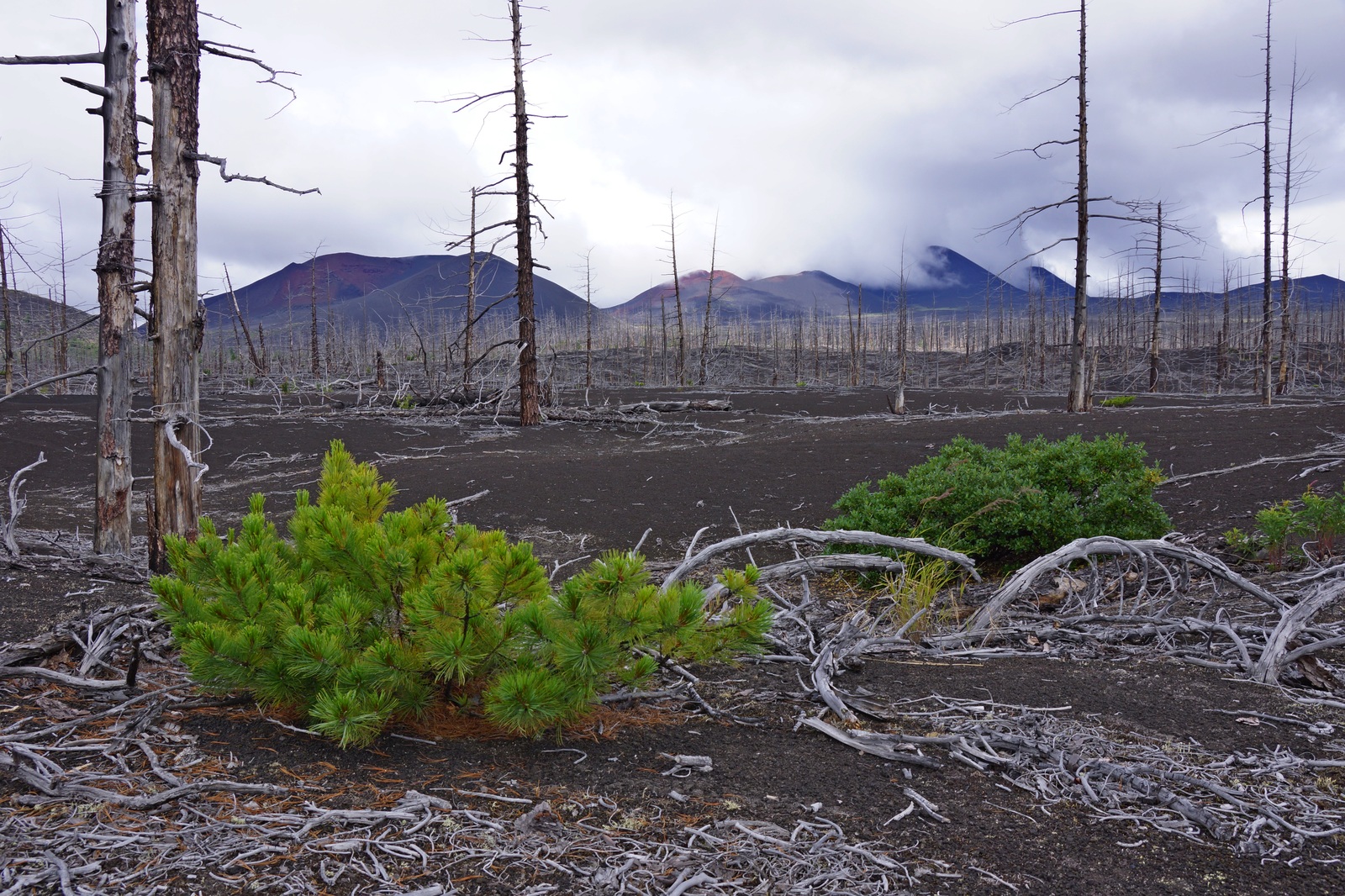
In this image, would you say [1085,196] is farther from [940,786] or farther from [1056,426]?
[940,786]

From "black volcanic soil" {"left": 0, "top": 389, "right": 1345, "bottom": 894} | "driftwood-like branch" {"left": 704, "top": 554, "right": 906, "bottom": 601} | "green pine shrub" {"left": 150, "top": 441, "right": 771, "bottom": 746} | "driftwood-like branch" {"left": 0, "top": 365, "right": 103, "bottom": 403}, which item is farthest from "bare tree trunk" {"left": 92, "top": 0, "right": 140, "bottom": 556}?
"driftwood-like branch" {"left": 704, "top": 554, "right": 906, "bottom": 601}

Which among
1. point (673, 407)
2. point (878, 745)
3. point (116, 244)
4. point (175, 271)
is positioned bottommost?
point (878, 745)

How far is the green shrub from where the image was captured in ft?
20.4

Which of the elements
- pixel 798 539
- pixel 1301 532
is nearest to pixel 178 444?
pixel 798 539

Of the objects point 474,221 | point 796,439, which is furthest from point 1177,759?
point 474,221

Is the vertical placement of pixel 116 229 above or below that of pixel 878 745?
above

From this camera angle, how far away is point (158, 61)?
16.6 feet

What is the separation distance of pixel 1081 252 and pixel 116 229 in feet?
60.1

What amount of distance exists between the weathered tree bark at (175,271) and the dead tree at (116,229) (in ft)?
1.95

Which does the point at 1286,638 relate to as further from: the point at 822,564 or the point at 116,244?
the point at 116,244

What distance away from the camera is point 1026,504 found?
625cm

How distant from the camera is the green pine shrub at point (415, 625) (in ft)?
8.04

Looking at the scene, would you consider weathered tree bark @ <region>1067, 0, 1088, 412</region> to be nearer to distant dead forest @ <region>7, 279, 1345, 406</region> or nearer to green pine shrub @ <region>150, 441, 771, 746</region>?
distant dead forest @ <region>7, 279, 1345, 406</region>

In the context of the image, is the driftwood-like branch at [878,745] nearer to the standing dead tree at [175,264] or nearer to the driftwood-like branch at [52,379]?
the standing dead tree at [175,264]
